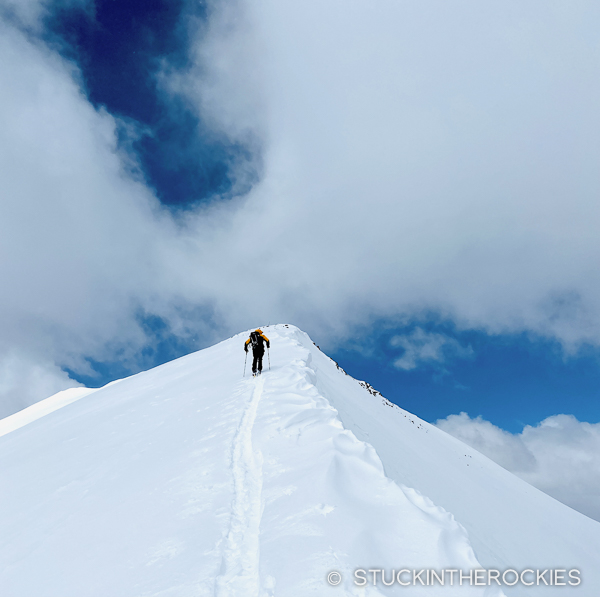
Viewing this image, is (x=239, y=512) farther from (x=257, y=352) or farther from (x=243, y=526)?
(x=257, y=352)

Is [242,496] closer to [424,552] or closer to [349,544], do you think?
[349,544]

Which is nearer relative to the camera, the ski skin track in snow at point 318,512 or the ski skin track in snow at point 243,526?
the ski skin track in snow at point 318,512

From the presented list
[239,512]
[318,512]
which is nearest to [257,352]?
[239,512]

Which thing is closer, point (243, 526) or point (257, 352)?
point (243, 526)

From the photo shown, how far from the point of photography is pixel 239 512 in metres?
5.86

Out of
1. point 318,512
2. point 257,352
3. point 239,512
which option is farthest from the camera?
point 257,352

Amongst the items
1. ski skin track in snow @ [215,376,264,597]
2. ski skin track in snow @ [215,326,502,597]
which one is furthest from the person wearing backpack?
ski skin track in snow @ [215,376,264,597]

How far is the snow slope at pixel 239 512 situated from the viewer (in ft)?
15.2

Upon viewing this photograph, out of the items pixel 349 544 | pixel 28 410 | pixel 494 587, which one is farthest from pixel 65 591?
pixel 28 410

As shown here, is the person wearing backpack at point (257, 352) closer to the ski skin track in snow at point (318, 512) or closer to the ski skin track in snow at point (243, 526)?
the ski skin track in snow at point (318, 512)

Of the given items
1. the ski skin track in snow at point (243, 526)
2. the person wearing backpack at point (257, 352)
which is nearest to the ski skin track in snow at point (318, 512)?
the ski skin track in snow at point (243, 526)

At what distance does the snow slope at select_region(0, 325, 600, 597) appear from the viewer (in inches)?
182

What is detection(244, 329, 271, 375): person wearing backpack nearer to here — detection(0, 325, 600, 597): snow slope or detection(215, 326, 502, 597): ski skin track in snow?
detection(0, 325, 600, 597): snow slope

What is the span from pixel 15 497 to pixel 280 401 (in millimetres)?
6857
